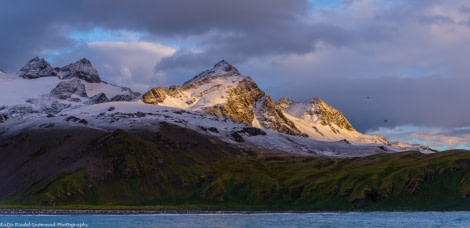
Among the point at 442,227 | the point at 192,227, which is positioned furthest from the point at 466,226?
the point at 192,227

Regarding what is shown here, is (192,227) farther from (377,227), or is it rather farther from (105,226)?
(377,227)

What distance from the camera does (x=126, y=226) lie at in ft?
605

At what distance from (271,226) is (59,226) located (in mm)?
55852

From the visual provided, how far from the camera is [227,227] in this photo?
600 ft

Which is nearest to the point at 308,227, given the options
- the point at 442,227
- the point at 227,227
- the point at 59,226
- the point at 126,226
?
the point at 227,227

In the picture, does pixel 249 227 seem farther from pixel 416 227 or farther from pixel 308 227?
pixel 416 227

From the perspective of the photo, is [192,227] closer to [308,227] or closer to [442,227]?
[308,227]

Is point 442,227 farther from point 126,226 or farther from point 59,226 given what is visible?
point 59,226

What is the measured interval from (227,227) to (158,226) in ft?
61.8

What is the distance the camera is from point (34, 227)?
183 m

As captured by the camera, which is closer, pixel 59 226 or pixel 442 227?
pixel 442 227

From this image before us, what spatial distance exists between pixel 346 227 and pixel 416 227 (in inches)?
677

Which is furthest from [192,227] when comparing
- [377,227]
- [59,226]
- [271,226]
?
[377,227]

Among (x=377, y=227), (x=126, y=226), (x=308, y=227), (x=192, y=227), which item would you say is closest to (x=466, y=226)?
(x=377, y=227)
